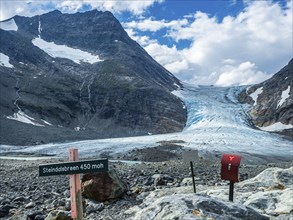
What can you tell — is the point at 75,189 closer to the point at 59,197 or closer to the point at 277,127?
the point at 59,197

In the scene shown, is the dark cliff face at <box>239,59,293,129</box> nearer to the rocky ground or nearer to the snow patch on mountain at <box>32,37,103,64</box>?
the snow patch on mountain at <box>32,37,103,64</box>

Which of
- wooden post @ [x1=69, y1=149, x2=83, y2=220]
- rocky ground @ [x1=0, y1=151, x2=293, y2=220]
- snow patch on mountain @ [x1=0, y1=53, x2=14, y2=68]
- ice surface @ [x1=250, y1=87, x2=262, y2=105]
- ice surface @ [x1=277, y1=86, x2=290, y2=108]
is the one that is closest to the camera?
wooden post @ [x1=69, y1=149, x2=83, y2=220]

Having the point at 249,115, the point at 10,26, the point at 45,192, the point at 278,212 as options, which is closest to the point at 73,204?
the point at 278,212

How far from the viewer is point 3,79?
9812 centimetres

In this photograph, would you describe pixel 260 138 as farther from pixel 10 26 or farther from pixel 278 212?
pixel 10 26

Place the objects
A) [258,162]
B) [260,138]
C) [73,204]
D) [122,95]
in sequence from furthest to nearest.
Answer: [122,95]
[260,138]
[258,162]
[73,204]

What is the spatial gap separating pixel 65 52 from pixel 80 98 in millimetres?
50085

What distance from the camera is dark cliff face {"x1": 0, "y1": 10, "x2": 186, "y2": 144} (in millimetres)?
81375

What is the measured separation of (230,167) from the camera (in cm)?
1019

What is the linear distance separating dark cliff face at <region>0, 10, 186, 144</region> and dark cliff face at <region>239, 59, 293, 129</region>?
55.1 ft

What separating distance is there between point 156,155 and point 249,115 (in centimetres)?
5312

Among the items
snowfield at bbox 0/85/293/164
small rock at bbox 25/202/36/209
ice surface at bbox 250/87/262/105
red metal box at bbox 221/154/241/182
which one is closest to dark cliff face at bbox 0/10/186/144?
snowfield at bbox 0/85/293/164

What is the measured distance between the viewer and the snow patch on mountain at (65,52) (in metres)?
143

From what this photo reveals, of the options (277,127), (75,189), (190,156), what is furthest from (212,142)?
(75,189)
